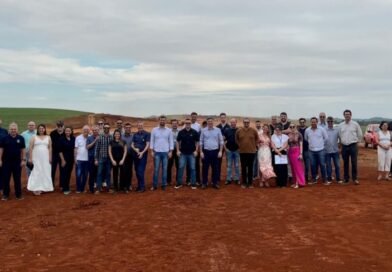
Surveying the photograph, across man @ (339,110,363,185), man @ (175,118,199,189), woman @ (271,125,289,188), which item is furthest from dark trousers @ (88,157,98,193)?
man @ (339,110,363,185)

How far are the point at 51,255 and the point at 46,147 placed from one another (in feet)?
19.2

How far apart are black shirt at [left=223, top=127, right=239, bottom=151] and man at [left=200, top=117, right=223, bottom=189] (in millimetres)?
415

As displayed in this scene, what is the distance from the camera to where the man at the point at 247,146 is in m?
13.0

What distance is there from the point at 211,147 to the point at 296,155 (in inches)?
91.9

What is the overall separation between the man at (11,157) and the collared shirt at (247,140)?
5.66 m

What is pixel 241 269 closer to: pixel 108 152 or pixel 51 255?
pixel 51 255

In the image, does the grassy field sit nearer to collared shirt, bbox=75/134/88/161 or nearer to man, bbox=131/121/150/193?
collared shirt, bbox=75/134/88/161

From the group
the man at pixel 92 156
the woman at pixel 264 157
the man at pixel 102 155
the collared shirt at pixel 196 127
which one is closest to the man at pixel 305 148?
the woman at pixel 264 157

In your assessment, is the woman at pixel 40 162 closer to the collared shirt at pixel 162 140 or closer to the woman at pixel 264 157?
the collared shirt at pixel 162 140

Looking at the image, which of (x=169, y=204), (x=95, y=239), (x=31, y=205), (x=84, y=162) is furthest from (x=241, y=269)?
(x=84, y=162)

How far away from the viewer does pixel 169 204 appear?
35.4ft

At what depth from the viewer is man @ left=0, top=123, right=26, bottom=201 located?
38.9 feet

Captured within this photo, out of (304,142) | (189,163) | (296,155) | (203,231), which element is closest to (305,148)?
(304,142)

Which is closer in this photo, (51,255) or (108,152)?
(51,255)
